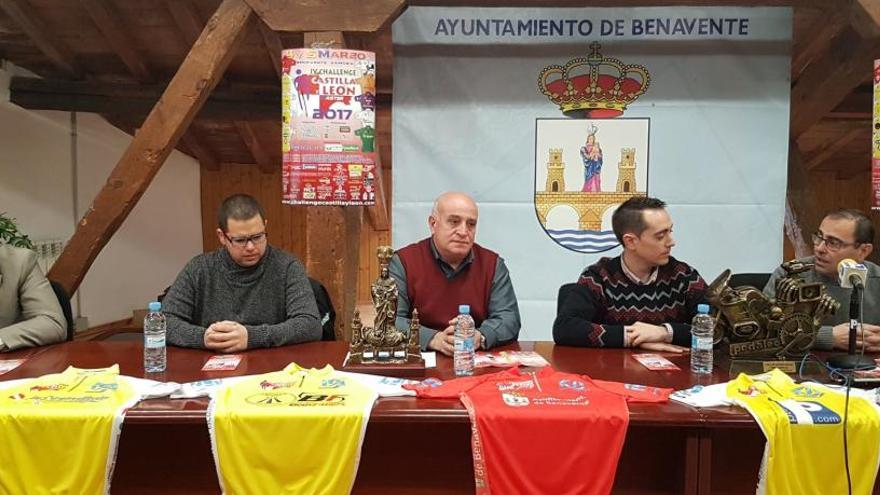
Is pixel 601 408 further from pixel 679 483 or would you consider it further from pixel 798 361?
pixel 798 361

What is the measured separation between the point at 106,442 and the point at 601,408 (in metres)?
1.12

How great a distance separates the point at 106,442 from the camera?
1.43 meters

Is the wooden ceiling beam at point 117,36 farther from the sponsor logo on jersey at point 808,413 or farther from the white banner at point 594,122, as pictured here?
the sponsor logo on jersey at point 808,413

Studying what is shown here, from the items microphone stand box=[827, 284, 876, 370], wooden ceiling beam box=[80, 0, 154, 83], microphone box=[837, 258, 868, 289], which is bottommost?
microphone stand box=[827, 284, 876, 370]

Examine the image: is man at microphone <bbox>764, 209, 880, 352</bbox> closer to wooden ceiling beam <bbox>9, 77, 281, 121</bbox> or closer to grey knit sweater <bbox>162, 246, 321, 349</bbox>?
grey knit sweater <bbox>162, 246, 321, 349</bbox>

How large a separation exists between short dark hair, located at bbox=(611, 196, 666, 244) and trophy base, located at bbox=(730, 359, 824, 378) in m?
0.49

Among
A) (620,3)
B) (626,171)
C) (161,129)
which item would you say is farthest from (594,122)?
(161,129)

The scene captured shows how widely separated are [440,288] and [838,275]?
1251 mm

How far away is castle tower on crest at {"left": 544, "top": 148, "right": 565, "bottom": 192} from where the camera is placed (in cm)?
309

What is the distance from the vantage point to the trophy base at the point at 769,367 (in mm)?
1758

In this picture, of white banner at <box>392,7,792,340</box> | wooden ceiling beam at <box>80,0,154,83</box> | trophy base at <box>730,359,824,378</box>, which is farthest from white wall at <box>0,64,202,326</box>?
trophy base at <box>730,359,824,378</box>

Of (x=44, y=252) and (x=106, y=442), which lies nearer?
(x=106, y=442)

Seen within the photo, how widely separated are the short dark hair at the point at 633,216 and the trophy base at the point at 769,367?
49 cm

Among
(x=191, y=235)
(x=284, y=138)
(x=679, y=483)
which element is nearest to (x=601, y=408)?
(x=679, y=483)
